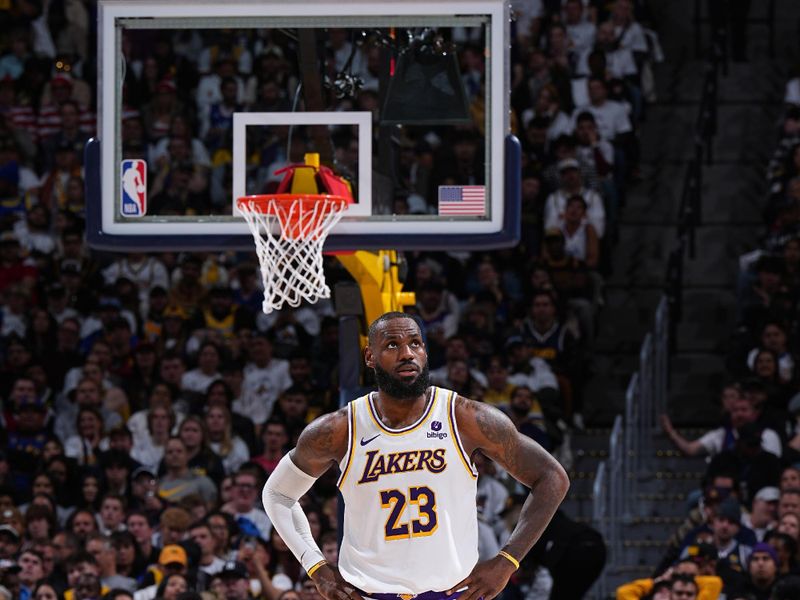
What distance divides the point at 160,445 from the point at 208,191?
329 cm

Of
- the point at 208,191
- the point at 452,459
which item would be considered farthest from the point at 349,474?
the point at 208,191

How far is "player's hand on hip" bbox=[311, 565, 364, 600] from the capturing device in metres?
7.55

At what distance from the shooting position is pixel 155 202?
51.3ft

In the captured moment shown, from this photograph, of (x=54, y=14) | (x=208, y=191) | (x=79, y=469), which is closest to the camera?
(x=79, y=469)

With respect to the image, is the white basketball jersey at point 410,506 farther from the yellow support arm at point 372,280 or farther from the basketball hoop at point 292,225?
the yellow support arm at point 372,280

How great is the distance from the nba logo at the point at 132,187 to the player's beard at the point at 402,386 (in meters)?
2.11

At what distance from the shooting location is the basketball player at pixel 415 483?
7.53 m

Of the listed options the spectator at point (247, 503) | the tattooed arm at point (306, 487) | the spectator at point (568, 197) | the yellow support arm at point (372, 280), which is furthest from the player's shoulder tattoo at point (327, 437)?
the spectator at point (568, 197)

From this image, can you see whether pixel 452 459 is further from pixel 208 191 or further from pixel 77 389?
pixel 208 191

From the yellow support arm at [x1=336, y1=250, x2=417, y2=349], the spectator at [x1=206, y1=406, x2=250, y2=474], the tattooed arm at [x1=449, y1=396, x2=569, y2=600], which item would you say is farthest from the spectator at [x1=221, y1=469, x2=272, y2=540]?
the tattooed arm at [x1=449, y1=396, x2=569, y2=600]


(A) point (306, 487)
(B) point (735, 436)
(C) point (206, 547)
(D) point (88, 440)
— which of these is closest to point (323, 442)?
(A) point (306, 487)

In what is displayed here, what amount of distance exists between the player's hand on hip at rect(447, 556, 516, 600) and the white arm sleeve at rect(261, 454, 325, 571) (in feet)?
2.37

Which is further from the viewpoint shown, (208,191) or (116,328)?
(208,191)

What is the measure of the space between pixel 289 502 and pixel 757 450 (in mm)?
6192
